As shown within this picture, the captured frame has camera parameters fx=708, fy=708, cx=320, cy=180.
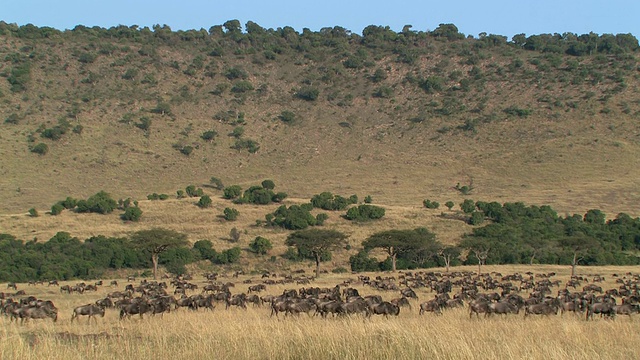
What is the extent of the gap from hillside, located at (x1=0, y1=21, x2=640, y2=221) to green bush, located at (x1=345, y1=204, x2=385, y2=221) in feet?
34.8

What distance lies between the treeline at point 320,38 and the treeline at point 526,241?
74978 mm

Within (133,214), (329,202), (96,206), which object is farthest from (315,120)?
(133,214)

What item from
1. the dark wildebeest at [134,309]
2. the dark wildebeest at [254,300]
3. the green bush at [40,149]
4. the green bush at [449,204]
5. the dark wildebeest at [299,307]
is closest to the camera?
the dark wildebeest at [299,307]

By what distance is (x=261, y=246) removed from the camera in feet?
227

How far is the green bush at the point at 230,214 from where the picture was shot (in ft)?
267

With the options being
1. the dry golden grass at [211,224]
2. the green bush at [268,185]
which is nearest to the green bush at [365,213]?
the dry golden grass at [211,224]

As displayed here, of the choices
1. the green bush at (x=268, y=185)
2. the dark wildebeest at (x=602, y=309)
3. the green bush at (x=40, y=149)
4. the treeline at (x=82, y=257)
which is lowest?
the treeline at (x=82, y=257)

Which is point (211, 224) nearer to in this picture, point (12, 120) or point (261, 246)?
point (261, 246)

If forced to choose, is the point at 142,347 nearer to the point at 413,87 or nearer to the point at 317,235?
the point at 317,235

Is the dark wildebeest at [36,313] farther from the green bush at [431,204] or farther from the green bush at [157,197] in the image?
the green bush at [157,197]

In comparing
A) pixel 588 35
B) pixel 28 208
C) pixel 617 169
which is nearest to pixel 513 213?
pixel 617 169

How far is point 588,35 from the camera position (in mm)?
164625

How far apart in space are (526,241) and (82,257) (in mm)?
43668

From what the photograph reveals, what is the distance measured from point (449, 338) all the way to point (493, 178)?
92687 millimetres
